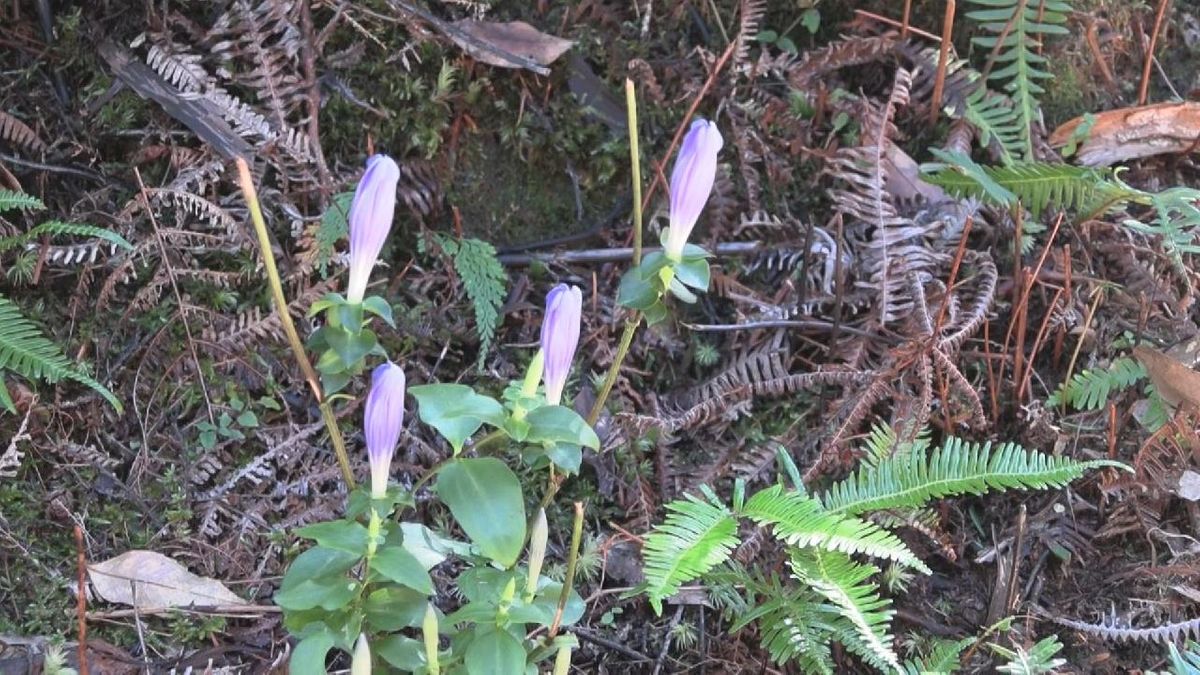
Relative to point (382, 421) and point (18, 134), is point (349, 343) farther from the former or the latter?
point (18, 134)

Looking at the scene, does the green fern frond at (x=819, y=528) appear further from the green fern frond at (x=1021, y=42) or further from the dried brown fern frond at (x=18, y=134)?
the dried brown fern frond at (x=18, y=134)

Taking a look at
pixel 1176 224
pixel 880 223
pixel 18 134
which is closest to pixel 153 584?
pixel 18 134

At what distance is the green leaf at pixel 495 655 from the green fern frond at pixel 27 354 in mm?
1194

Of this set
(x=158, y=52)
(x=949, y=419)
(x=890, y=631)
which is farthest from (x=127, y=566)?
(x=949, y=419)

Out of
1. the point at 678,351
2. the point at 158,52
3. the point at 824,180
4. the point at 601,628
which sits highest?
the point at 158,52

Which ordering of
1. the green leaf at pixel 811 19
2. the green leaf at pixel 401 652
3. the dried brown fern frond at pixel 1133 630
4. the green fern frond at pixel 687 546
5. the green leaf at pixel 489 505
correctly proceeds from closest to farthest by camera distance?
the green leaf at pixel 489 505, the green leaf at pixel 401 652, the green fern frond at pixel 687 546, the dried brown fern frond at pixel 1133 630, the green leaf at pixel 811 19

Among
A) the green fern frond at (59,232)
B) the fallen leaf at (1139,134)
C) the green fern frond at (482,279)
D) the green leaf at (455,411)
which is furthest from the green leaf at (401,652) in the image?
the fallen leaf at (1139,134)

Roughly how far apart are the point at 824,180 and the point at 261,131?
1.61 metres

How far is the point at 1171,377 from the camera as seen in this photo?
2.79m

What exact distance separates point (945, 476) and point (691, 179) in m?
1.04

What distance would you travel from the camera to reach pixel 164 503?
2.64 metres

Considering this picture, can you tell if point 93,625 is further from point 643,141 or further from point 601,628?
point 643,141

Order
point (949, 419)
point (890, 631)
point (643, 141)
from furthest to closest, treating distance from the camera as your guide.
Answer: point (643, 141) < point (949, 419) < point (890, 631)

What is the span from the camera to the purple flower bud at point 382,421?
170 centimetres
